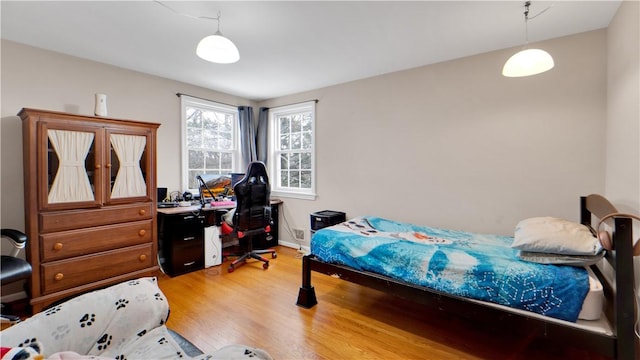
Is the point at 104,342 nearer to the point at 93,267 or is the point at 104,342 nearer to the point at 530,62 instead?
the point at 93,267

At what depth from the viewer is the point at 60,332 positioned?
41.3 inches

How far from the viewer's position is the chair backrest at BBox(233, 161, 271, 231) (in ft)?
10.9

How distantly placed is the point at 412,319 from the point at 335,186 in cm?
205

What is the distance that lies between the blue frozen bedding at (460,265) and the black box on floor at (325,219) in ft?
2.41

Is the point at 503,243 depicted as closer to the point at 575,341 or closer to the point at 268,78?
the point at 575,341

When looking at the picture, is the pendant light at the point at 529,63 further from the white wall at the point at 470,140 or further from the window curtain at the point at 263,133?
the window curtain at the point at 263,133

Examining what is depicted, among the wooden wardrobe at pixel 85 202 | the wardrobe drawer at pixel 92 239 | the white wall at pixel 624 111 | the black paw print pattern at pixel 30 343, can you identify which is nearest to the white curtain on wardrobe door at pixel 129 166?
the wooden wardrobe at pixel 85 202

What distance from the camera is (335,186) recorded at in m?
3.96

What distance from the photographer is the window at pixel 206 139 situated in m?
3.88

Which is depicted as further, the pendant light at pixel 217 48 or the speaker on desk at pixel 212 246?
the speaker on desk at pixel 212 246

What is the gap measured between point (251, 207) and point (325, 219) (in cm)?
97

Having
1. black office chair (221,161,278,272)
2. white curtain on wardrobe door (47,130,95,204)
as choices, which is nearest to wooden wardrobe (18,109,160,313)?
white curtain on wardrobe door (47,130,95,204)

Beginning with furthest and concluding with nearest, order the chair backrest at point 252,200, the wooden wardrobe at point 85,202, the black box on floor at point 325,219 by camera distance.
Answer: the black box on floor at point 325,219
the chair backrest at point 252,200
the wooden wardrobe at point 85,202

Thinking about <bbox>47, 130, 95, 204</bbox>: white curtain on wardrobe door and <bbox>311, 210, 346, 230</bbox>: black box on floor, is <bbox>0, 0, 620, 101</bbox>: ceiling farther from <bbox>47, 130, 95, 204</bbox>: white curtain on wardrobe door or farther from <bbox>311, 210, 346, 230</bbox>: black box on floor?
<bbox>311, 210, 346, 230</bbox>: black box on floor
